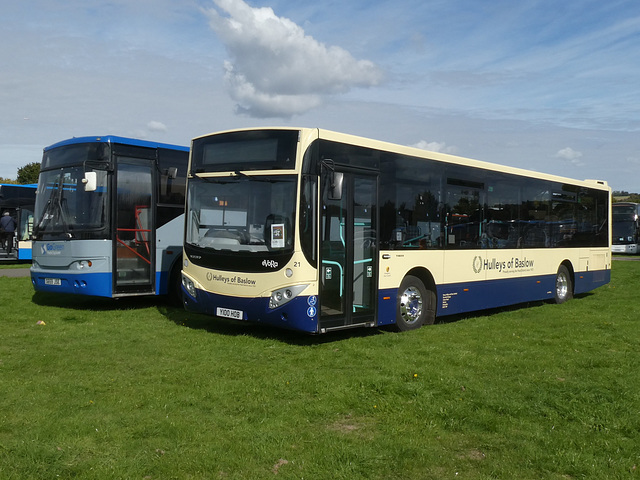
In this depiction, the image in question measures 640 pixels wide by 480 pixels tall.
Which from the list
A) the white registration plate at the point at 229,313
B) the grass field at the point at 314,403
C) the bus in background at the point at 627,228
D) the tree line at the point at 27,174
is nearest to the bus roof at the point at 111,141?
the grass field at the point at 314,403

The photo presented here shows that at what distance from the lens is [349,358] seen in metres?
8.80

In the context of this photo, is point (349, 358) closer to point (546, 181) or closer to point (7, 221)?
point (546, 181)

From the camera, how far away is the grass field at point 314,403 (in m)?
4.95

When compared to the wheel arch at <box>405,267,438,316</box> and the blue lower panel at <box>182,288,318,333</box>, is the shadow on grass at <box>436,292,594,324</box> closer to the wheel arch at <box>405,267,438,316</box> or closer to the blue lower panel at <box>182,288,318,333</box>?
the wheel arch at <box>405,267,438,316</box>

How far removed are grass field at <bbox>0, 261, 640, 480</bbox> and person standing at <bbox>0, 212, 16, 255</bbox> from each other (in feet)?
53.6

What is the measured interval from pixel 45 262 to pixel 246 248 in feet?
17.7

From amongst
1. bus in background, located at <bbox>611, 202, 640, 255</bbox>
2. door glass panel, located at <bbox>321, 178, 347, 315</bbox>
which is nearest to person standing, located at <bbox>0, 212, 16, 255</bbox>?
door glass panel, located at <bbox>321, 178, 347, 315</bbox>

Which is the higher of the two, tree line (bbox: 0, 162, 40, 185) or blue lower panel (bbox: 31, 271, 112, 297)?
tree line (bbox: 0, 162, 40, 185)

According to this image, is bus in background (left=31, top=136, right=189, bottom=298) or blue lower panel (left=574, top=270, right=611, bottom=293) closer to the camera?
bus in background (left=31, top=136, right=189, bottom=298)

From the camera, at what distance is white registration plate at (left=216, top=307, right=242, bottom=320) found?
10008mm

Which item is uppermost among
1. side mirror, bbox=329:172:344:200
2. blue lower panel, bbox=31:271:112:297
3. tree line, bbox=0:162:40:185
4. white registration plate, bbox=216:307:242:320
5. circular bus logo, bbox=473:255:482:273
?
tree line, bbox=0:162:40:185

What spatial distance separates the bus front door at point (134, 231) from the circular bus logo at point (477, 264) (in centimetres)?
641

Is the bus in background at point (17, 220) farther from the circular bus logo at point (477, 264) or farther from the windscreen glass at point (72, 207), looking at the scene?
the circular bus logo at point (477, 264)

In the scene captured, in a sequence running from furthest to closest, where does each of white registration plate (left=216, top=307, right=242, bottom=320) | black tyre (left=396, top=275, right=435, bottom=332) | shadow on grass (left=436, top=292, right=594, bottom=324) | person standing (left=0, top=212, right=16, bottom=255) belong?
person standing (left=0, top=212, right=16, bottom=255) < shadow on grass (left=436, top=292, right=594, bottom=324) < black tyre (left=396, top=275, right=435, bottom=332) < white registration plate (left=216, top=307, right=242, bottom=320)
